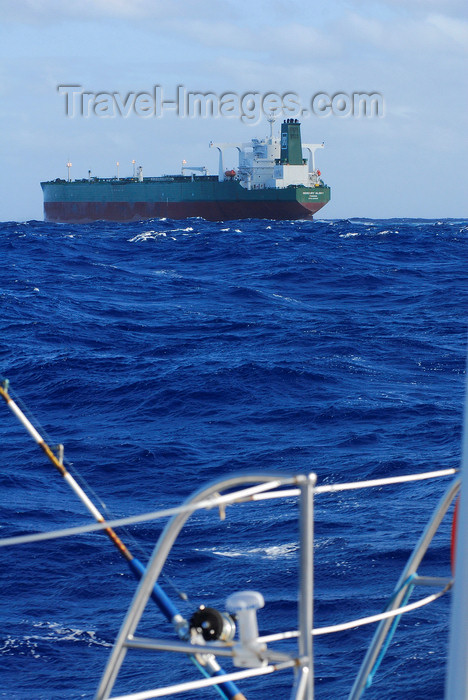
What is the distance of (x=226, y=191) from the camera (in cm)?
7206

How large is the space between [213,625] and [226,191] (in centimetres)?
7073

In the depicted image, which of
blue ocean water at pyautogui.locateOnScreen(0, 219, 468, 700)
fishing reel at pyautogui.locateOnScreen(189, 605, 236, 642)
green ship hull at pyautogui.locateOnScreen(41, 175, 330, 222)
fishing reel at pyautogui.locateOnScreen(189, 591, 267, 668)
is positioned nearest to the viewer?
fishing reel at pyautogui.locateOnScreen(189, 591, 267, 668)

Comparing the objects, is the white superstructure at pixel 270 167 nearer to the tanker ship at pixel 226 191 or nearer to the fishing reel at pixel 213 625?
the tanker ship at pixel 226 191

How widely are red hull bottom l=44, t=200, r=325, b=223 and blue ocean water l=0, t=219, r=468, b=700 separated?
3901 cm

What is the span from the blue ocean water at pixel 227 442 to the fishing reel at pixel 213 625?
2598 mm

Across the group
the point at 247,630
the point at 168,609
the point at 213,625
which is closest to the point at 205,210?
the point at 168,609

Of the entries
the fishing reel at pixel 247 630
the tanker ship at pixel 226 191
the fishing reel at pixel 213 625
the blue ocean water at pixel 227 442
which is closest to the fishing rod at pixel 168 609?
the fishing reel at pixel 213 625

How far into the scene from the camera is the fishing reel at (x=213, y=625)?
2977 millimetres

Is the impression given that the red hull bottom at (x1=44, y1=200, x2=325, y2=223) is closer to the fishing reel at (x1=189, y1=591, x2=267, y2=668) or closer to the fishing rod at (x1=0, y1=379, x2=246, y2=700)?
the fishing rod at (x1=0, y1=379, x2=246, y2=700)

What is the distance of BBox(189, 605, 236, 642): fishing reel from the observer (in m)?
2.98

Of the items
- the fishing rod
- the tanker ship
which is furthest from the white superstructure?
the fishing rod

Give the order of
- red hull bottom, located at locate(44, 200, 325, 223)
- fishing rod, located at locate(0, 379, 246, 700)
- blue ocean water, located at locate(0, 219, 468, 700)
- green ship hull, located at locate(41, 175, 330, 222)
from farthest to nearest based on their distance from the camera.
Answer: red hull bottom, located at locate(44, 200, 325, 223)
green ship hull, located at locate(41, 175, 330, 222)
blue ocean water, located at locate(0, 219, 468, 700)
fishing rod, located at locate(0, 379, 246, 700)

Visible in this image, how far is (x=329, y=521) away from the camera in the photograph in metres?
10.2

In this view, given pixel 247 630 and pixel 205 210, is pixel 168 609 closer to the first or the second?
pixel 247 630
